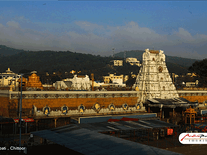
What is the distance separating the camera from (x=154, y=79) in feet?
191

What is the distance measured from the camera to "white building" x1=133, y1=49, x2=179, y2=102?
5794 cm

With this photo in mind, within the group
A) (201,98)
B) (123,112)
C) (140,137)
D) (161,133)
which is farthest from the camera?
(201,98)

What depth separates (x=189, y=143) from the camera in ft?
120

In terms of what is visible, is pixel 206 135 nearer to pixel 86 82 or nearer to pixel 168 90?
pixel 168 90

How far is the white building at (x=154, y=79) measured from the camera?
190ft

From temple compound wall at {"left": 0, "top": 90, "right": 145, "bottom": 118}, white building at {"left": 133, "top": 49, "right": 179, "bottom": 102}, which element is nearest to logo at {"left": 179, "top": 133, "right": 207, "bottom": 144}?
temple compound wall at {"left": 0, "top": 90, "right": 145, "bottom": 118}

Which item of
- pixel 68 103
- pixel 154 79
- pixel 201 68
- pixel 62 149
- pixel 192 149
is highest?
pixel 201 68

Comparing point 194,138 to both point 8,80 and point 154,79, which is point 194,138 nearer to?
point 154,79

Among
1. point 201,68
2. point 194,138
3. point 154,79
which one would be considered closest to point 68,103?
point 154,79

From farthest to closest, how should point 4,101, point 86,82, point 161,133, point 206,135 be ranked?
point 86,82
point 4,101
point 161,133
point 206,135

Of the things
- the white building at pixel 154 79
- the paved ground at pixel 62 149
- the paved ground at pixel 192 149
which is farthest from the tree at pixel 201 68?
the paved ground at pixel 62 149

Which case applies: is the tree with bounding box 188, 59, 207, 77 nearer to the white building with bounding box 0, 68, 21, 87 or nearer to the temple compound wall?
the temple compound wall

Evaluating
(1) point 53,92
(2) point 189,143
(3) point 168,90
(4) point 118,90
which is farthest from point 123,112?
(2) point 189,143

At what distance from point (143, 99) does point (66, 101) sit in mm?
15875
